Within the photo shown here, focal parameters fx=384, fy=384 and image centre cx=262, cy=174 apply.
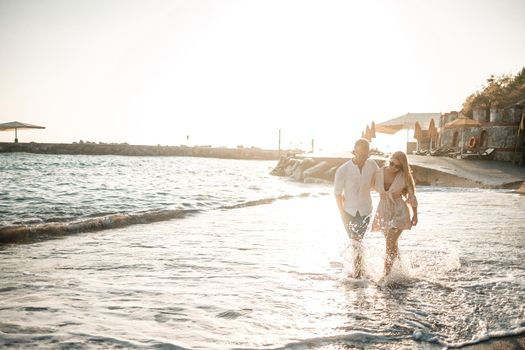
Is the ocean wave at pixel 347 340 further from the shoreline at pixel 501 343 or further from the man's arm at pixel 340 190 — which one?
the man's arm at pixel 340 190

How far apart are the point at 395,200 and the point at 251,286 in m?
2.08

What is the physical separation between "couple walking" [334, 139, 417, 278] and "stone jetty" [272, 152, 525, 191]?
1019 centimetres

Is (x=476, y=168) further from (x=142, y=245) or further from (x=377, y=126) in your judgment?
(x=142, y=245)

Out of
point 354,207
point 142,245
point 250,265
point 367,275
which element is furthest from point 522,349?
point 142,245

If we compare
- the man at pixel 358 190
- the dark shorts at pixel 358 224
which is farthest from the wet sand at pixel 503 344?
the dark shorts at pixel 358 224

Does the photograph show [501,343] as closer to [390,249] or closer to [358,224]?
[390,249]

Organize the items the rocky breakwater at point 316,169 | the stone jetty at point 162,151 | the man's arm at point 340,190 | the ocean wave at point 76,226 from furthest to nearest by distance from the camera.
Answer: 1. the stone jetty at point 162,151
2. the rocky breakwater at point 316,169
3. the ocean wave at point 76,226
4. the man's arm at point 340,190

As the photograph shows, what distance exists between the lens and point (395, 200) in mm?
4836

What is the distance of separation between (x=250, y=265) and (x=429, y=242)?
360 cm

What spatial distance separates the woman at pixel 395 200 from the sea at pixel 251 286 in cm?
42

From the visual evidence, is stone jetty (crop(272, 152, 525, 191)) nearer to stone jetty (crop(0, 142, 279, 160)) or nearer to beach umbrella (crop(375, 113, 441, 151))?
beach umbrella (crop(375, 113, 441, 151))

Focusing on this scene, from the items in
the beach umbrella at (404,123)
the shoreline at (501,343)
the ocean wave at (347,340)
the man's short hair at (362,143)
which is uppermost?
the beach umbrella at (404,123)

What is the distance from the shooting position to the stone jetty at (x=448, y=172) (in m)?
18.0

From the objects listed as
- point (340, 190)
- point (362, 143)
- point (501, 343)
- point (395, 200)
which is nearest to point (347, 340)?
point (501, 343)
